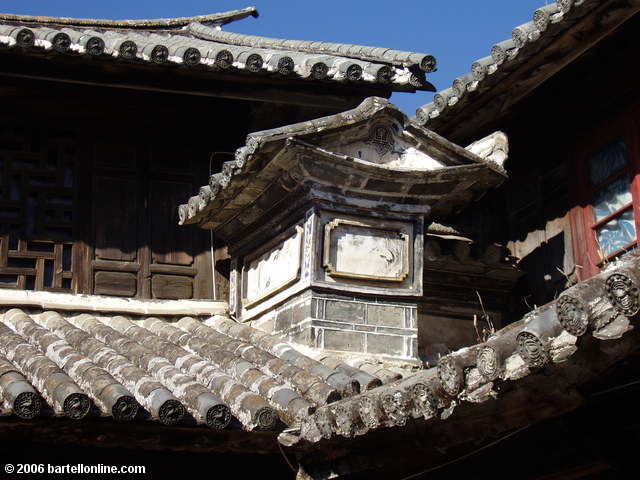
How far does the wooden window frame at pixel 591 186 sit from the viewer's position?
28.6 ft

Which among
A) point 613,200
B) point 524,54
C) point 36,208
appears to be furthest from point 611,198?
point 36,208

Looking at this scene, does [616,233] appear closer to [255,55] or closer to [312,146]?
[312,146]

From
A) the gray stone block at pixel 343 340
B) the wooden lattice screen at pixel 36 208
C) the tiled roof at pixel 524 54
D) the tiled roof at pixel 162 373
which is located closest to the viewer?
the tiled roof at pixel 162 373

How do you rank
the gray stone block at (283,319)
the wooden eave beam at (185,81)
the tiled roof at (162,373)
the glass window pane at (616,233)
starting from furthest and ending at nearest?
the wooden eave beam at (185,81)
the glass window pane at (616,233)
the gray stone block at (283,319)
the tiled roof at (162,373)

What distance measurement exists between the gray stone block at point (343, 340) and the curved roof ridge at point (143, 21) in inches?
214

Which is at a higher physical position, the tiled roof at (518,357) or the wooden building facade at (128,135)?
the wooden building facade at (128,135)

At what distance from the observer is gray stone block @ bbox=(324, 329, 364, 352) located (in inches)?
318

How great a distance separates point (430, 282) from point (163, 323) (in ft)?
8.76

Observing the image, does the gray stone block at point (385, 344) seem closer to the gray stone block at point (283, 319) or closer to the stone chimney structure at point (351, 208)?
the stone chimney structure at point (351, 208)

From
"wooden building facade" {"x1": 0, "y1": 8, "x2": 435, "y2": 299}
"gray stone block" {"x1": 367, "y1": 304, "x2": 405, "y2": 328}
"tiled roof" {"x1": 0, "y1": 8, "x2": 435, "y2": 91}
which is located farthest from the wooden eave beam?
"gray stone block" {"x1": 367, "y1": 304, "x2": 405, "y2": 328}

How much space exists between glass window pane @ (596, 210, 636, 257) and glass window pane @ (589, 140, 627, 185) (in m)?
0.41

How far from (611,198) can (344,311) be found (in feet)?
8.74

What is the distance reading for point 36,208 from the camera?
9281 mm

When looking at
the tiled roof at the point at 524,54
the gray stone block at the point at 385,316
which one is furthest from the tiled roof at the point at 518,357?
the tiled roof at the point at 524,54
